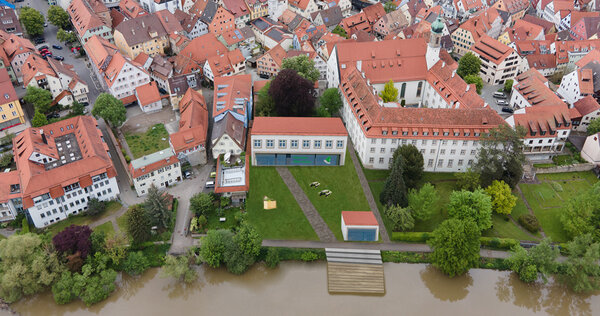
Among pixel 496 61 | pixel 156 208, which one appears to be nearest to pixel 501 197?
pixel 496 61

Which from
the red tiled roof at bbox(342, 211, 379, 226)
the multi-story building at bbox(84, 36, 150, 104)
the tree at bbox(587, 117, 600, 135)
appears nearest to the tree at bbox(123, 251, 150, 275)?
the red tiled roof at bbox(342, 211, 379, 226)

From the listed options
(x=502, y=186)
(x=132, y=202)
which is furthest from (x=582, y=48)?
(x=132, y=202)

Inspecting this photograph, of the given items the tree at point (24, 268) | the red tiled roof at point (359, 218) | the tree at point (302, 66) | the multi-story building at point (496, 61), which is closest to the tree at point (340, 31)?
the tree at point (302, 66)

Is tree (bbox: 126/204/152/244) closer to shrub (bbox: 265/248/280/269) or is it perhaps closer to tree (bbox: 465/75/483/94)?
shrub (bbox: 265/248/280/269)

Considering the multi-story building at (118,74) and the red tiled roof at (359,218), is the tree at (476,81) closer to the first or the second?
the red tiled roof at (359,218)

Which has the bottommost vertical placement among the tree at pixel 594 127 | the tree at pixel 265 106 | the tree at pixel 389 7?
the tree at pixel 594 127
